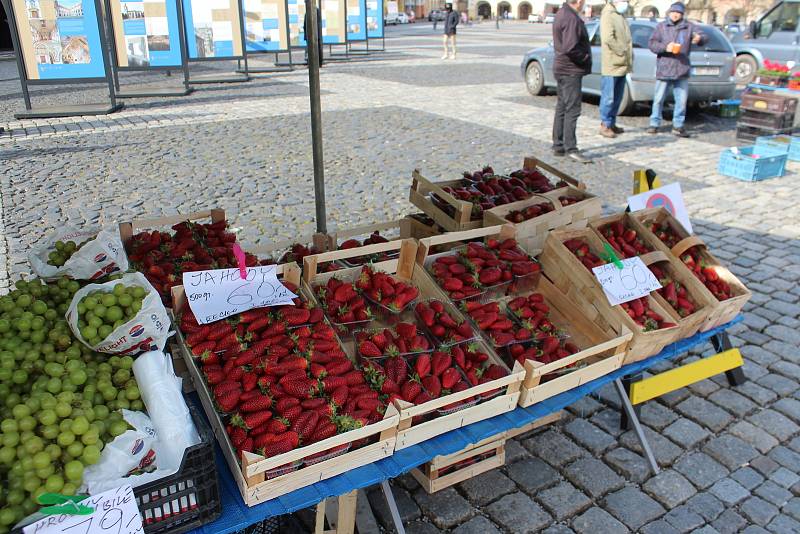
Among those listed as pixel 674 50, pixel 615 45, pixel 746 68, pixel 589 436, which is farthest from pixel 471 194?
pixel 746 68

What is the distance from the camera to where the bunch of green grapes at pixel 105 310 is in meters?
2.24

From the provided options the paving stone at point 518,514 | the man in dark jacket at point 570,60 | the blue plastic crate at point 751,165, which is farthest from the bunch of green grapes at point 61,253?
the blue plastic crate at point 751,165

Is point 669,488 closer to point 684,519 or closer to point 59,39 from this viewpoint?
point 684,519

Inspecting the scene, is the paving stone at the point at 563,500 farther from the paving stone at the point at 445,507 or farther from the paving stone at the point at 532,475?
the paving stone at the point at 445,507

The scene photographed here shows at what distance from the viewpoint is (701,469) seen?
3.32 m

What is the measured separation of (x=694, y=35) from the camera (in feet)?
32.9

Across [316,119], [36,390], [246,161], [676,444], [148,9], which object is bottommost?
[676,444]

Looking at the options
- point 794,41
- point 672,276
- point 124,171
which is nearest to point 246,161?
point 124,171

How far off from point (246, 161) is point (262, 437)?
23.0 feet

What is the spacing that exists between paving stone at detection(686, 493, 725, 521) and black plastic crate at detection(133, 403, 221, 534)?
2.29 metres

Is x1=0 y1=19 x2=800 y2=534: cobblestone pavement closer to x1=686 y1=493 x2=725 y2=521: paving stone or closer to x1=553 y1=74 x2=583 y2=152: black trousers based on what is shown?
x1=686 y1=493 x2=725 y2=521: paving stone

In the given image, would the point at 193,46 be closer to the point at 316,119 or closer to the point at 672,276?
the point at 316,119

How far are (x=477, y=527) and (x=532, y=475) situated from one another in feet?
1.57

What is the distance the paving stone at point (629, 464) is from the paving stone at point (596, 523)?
1.09ft
